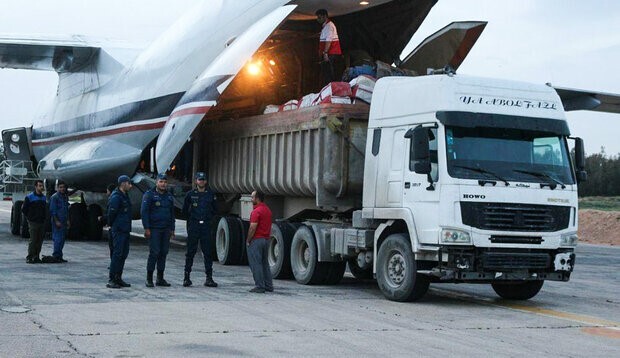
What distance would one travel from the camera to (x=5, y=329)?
357 inches

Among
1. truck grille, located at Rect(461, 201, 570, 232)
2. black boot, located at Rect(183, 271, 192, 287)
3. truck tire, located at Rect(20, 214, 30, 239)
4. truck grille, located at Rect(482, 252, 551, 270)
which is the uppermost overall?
truck grille, located at Rect(461, 201, 570, 232)

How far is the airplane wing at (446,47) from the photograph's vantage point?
632 inches

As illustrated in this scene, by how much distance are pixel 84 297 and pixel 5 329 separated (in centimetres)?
289

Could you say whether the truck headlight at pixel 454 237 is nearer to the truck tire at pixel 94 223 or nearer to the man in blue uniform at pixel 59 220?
the man in blue uniform at pixel 59 220

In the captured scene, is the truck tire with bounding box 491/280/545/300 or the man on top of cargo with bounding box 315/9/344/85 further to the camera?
the man on top of cargo with bounding box 315/9/344/85

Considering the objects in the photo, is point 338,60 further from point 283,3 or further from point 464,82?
point 464,82

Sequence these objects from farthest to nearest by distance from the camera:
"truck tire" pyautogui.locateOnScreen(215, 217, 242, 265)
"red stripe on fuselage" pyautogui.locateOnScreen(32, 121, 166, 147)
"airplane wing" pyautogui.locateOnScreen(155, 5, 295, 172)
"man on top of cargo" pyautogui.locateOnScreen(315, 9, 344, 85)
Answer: "red stripe on fuselage" pyautogui.locateOnScreen(32, 121, 166, 147), "truck tire" pyautogui.locateOnScreen(215, 217, 242, 265), "man on top of cargo" pyautogui.locateOnScreen(315, 9, 344, 85), "airplane wing" pyautogui.locateOnScreen(155, 5, 295, 172)

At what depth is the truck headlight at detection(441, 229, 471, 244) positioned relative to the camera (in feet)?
38.8

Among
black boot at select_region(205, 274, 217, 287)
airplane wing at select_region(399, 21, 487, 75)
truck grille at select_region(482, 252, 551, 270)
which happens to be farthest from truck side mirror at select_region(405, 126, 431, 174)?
airplane wing at select_region(399, 21, 487, 75)

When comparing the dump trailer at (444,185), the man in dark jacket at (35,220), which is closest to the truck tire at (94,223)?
the man in dark jacket at (35,220)

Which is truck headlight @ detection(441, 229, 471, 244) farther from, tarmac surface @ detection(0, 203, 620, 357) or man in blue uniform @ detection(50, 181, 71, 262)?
man in blue uniform @ detection(50, 181, 71, 262)

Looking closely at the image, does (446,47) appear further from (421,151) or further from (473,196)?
(473,196)

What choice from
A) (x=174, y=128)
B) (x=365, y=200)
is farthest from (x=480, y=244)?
(x=174, y=128)

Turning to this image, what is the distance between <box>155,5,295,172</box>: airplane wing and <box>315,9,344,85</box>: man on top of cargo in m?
0.74
